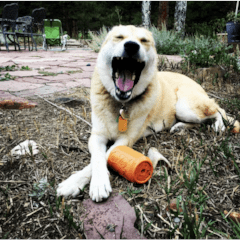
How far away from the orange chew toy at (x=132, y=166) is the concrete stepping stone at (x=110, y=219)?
0.17 metres

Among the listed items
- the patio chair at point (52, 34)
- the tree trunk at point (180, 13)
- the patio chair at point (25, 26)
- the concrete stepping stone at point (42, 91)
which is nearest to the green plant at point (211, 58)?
the concrete stepping stone at point (42, 91)

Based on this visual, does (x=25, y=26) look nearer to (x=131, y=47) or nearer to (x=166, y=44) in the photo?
(x=166, y=44)

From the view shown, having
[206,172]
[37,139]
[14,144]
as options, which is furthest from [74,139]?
[206,172]

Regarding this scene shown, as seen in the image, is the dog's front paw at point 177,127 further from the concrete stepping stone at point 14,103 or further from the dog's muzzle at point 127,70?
the concrete stepping stone at point 14,103

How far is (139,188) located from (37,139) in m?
1.07

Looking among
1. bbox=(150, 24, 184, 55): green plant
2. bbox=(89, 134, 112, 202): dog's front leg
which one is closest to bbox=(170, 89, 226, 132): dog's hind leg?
bbox=(89, 134, 112, 202): dog's front leg

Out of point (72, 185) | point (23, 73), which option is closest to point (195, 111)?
point (72, 185)

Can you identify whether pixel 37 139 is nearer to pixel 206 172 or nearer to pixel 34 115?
pixel 34 115

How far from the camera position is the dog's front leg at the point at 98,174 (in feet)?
4.36

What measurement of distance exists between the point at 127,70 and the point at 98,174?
0.99 m

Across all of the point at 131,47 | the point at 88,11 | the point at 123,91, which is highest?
the point at 88,11

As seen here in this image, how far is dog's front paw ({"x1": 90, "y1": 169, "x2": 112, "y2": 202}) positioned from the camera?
1319mm

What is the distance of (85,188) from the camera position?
1456 millimetres

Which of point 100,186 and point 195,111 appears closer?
point 100,186
